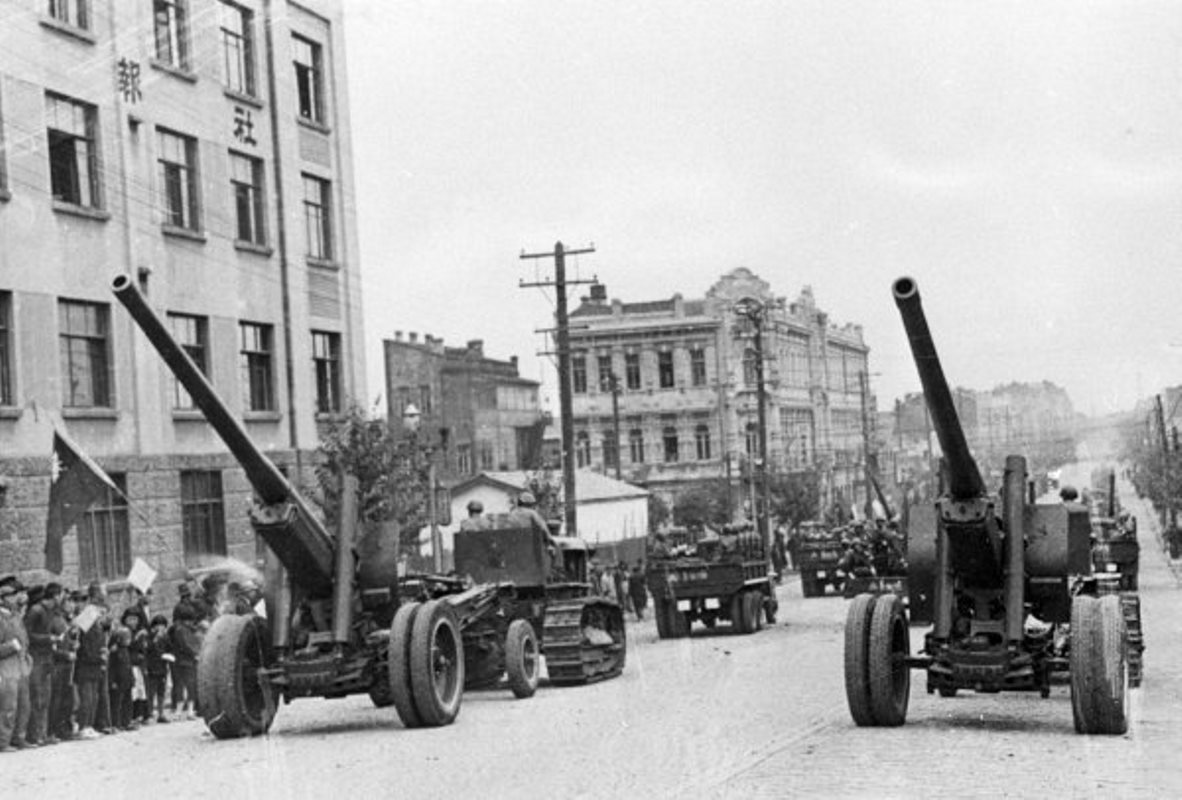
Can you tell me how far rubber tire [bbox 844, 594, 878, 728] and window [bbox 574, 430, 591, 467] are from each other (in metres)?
49.5

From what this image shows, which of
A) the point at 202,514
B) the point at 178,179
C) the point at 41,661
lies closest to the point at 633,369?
the point at 202,514

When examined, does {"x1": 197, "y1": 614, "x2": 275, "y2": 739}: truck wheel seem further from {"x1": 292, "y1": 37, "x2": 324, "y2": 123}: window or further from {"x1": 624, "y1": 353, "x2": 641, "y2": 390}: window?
{"x1": 624, "y1": 353, "x2": 641, "y2": 390}: window

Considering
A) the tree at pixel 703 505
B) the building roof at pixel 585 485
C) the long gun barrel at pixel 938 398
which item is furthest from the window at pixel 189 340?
the tree at pixel 703 505

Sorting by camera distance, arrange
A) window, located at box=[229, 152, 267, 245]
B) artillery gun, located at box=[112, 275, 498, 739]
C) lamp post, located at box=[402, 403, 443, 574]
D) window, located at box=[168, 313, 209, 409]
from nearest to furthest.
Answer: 1. artillery gun, located at box=[112, 275, 498, 739]
2. window, located at box=[168, 313, 209, 409]
3. lamp post, located at box=[402, 403, 443, 574]
4. window, located at box=[229, 152, 267, 245]

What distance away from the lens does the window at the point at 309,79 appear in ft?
103

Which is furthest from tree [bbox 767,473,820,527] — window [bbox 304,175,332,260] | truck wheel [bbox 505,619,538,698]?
truck wheel [bbox 505,619,538,698]

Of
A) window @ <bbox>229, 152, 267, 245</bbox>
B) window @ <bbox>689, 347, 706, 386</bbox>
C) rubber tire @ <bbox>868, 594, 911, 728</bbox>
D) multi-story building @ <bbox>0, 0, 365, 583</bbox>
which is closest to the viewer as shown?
rubber tire @ <bbox>868, 594, 911, 728</bbox>

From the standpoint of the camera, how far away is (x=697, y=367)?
63.7 meters

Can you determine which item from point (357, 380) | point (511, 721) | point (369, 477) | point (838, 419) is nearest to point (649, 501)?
point (838, 419)

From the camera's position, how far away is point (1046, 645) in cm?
1355

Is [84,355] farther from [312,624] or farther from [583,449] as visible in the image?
[583,449]

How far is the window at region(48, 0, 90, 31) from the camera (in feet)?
77.2

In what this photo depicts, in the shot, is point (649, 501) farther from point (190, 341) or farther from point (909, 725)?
point (909, 725)

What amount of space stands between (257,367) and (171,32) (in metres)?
5.99
